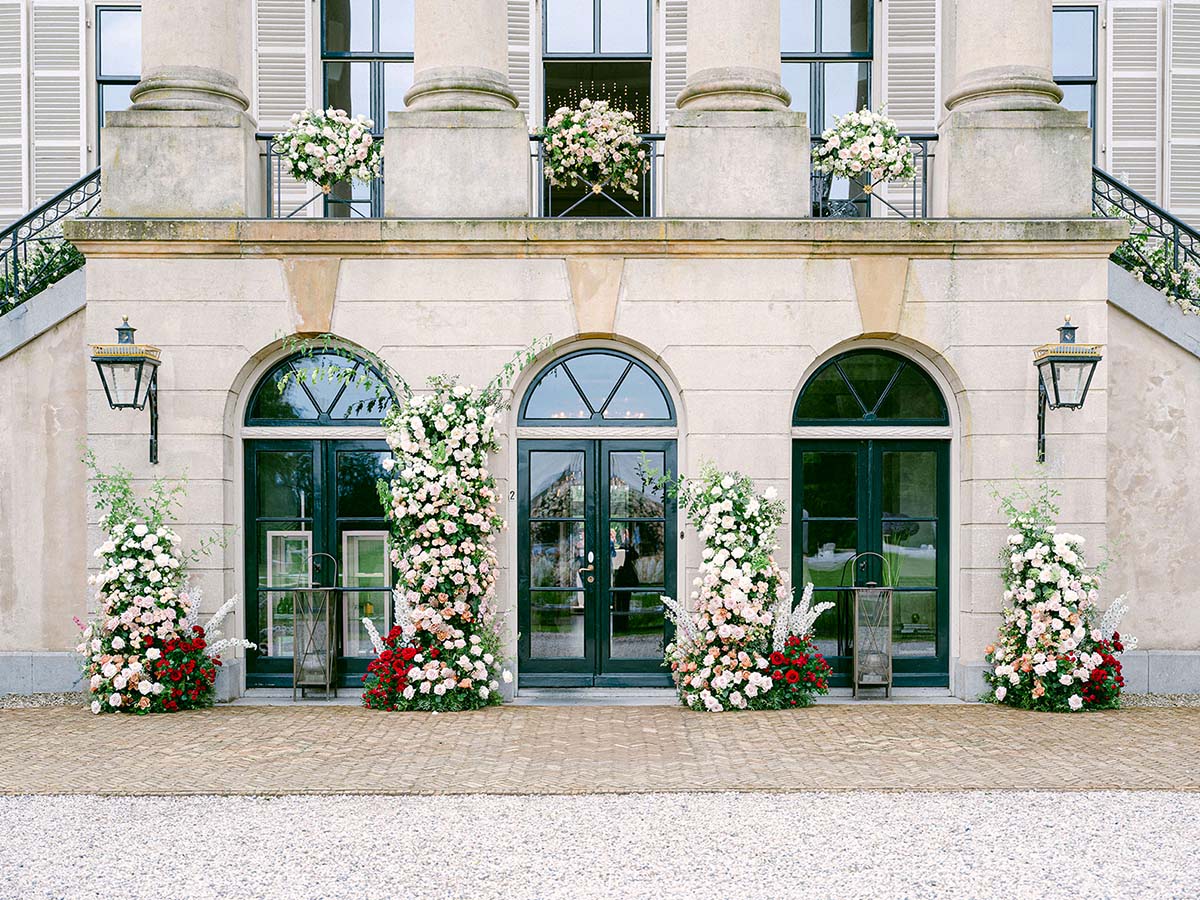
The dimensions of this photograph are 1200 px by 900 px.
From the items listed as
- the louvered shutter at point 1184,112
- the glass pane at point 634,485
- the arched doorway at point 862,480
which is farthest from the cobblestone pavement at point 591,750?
the louvered shutter at point 1184,112

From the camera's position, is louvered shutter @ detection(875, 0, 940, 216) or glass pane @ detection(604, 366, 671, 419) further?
louvered shutter @ detection(875, 0, 940, 216)

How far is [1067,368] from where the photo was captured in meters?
9.88

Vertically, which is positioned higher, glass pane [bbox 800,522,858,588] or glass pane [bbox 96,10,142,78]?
glass pane [bbox 96,10,142,78]

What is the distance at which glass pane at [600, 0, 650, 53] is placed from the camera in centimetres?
1395

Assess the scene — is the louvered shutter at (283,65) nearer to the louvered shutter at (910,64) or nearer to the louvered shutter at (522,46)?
the louvered shutter at (522,46)

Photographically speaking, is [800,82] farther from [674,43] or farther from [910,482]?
[910,482]

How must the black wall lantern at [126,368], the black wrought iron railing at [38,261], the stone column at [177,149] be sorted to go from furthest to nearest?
the black wrought iron railing at [38,261] → the stone column at [177,149] → the black wall lantern at [126,368]

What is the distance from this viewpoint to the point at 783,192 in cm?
1044

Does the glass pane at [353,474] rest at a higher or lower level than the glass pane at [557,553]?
higher

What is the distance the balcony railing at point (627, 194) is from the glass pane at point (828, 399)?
167cm

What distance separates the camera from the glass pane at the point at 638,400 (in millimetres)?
10719

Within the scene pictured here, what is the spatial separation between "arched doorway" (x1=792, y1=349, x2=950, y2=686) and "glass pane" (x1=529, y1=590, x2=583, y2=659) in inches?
84.3

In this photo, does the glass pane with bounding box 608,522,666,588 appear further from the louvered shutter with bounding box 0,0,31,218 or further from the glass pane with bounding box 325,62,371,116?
the louvered shutter with bounding box 0,0,31,218

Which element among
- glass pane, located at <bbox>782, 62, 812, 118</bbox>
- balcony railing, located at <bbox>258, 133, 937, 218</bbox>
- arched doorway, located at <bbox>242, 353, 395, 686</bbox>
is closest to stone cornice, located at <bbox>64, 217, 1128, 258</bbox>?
balcony railing, located at <bbox>258, 133, 937, 218</bbox>
